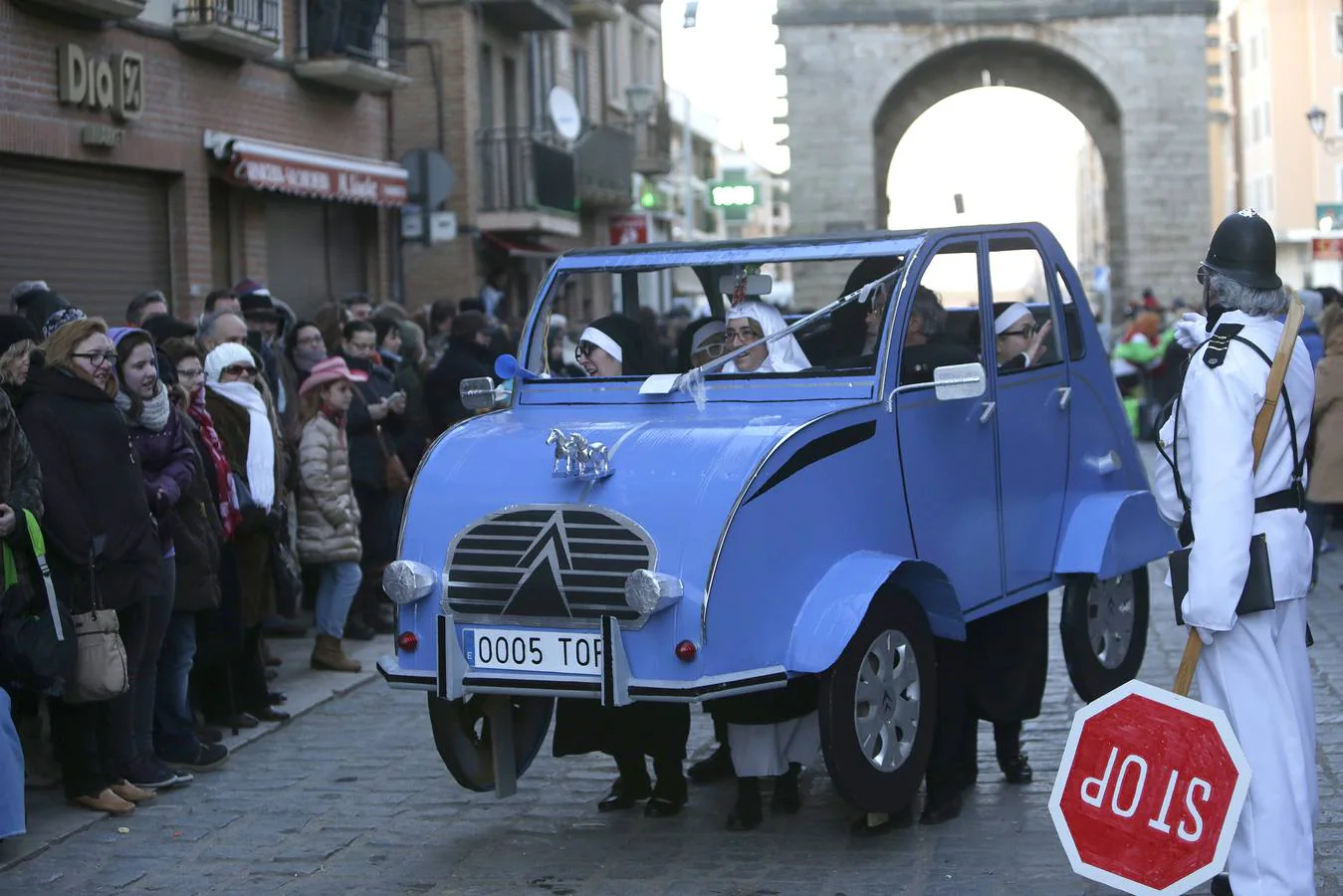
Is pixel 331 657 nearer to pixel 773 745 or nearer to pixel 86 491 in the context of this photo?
pixel 86 491

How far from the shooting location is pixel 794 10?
44062mm

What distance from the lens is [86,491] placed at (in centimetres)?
794

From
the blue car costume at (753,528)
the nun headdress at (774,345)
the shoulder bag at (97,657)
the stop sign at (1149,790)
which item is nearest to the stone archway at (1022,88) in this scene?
the blue car costume at (753,528)

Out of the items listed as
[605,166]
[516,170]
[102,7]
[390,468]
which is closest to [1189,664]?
[390,468]

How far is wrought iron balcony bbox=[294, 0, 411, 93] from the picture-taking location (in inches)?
834

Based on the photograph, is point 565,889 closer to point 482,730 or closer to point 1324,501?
point 482,730

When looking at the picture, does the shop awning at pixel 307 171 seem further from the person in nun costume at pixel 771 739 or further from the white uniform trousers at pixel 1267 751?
the white uniform trousers at pixel 1267 751

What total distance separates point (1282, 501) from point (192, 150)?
14.2 metres

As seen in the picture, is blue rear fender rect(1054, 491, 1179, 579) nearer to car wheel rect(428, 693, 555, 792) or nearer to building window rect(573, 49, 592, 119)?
car wheel rect(428, 693, 555, 792)

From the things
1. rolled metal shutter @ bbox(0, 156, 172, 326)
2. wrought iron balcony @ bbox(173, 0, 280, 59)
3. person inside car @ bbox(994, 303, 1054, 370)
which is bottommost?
person inside car @ bbox(994, 303, 1054, 370)

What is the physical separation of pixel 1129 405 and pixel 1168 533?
62.6 ft

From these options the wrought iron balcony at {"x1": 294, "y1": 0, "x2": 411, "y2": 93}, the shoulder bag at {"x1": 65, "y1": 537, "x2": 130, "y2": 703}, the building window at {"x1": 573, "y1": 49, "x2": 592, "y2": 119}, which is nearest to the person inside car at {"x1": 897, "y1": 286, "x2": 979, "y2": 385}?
the shoulder bag at {"x1": 65, "y1": 537, "x2": 130, "y2": 703}

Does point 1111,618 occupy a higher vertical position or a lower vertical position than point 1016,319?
lower

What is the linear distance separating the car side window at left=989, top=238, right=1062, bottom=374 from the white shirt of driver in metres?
2.29
